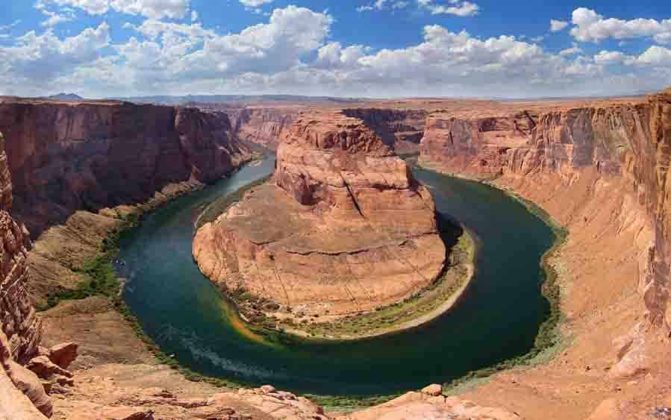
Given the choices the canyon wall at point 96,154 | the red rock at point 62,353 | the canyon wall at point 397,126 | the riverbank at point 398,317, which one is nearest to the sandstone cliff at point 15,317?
the red rock at point 62,353

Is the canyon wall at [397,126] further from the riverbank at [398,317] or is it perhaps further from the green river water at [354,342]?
the riverbank at [398,317]

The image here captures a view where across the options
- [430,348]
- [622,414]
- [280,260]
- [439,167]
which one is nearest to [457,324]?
[430,348]

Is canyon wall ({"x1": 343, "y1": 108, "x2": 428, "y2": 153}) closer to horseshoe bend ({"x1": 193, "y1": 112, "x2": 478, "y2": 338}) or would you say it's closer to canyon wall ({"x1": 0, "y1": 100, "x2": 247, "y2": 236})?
canyon wall ({"x1": 0, "y1": 100, "x2": 247, "y2": 236})

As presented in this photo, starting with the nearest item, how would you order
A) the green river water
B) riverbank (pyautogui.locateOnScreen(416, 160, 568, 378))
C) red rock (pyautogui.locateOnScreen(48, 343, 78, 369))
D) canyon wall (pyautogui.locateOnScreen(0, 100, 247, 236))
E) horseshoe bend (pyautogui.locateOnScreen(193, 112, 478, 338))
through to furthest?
red rock (pyautogui.locateOnScreen(48, 343, 78, 369))
riverbank (pyautogui.locateOnScreen(416, 160, 568, 378))
the green river water
horseshoe bend (pyautogui.locateOnScreen(193, 112, 478, 338))
canyon wall (pyautogui.locateOnScreen(0, 100, 247, 236))

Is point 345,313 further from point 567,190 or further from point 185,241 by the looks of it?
point 567,190

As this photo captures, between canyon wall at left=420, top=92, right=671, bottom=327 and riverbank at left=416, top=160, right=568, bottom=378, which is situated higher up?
canyon wall at left=420, top=92, right=671, bottom=327

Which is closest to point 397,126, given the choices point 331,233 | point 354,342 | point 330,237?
point 331,233

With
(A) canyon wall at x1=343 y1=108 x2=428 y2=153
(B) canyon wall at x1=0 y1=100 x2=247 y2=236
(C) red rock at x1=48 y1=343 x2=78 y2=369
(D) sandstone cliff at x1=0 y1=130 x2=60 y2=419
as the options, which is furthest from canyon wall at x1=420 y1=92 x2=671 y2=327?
(B) canyon wall at x1=0 y1=100 x2=247 y2=236

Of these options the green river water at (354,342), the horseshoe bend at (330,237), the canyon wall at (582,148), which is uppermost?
the canyon wall at (582,148)
